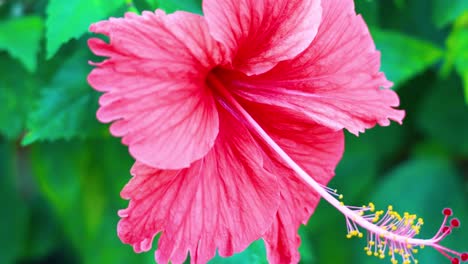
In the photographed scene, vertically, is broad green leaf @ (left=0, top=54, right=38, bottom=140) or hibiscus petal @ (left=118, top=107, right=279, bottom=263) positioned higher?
broad green leaf @ (left=0, top=54, right=38, bottom=140)

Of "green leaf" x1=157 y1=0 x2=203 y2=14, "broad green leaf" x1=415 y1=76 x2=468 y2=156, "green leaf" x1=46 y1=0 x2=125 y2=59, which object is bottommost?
"broad green leaf" x1=415 y1=76 x2=468 y2=156

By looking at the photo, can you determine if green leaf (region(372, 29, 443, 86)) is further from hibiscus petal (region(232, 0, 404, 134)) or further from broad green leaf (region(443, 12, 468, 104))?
hibiscus petal (region(232, 0, 404, 134))

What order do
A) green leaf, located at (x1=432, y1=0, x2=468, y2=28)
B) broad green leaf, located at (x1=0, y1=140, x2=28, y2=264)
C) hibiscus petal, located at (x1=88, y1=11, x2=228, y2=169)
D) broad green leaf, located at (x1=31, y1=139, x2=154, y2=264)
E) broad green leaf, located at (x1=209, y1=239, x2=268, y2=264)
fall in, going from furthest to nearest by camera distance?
broad green leaf, located at (x1=0, y1=140, x2=28, y2=264) < broad green leaf, located at (x1=31, y1=139, x2=154, y2=264) < green leaf, located at (x1=432, y1=0, x2=468, y2=28) < broad green leaf, located at (x1=209, y1=239, x2=268, y2=264) < hibiscus petal, located at (x1=88, y1=11, x2=228, y2=169)

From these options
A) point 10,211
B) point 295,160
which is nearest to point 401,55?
point 295,160

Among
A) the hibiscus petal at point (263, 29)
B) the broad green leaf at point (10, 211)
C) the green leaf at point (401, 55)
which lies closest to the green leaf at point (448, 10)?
the green leaf at point (401, 55)

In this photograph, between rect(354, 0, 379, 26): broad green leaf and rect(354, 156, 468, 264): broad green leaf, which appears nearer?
rect(354, 0, 379, 26): broad green leaf

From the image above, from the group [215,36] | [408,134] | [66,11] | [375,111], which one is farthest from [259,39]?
[408,134]

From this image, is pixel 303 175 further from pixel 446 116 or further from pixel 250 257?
pixel 446 116

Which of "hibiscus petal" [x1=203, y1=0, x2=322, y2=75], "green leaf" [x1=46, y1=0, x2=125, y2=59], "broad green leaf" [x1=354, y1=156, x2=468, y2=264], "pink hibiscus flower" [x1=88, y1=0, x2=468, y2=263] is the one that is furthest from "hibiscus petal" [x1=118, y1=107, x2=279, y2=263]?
"broad green leaf" [x1=354, y1=156, x2=468, y2=264]
